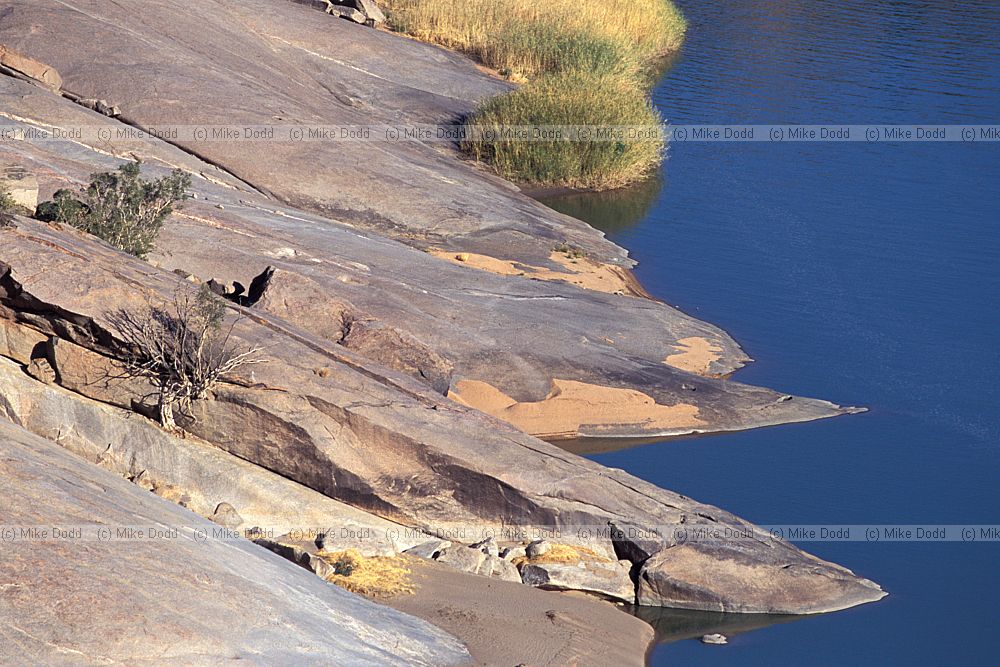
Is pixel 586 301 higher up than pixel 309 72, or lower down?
lower down

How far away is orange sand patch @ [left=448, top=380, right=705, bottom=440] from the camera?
1303 cm

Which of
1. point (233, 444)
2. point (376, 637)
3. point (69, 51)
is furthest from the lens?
point (69, 51)

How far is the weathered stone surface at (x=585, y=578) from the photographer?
967 centimetres

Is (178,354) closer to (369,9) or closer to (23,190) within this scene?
(23,190)

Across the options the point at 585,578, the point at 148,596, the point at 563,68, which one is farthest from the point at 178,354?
the point at 563,68

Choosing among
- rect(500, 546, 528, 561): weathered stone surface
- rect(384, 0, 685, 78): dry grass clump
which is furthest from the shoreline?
rect(384, 0, 685, 78): dry grass clump

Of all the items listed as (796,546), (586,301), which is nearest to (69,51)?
(586,301)

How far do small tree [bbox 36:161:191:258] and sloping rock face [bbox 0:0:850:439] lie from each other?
0.61m

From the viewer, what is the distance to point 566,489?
10.1 meters

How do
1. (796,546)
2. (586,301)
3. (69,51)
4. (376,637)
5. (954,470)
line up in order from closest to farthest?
(376,637) → (796,546) → (954,470) → (586,301) → (69,51)

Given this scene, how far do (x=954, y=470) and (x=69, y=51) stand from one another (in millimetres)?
13987

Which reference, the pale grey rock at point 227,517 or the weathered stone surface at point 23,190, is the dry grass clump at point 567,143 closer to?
the weathered stone surface at point 23,190

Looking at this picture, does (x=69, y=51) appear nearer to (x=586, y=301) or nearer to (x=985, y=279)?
(x=586, y=301)

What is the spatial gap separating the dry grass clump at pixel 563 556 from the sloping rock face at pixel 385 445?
0.36 ft
